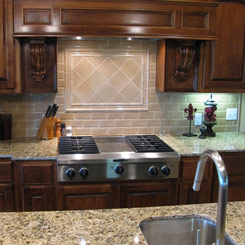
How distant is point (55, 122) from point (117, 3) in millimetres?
1278

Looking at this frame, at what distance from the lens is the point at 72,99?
355 cm

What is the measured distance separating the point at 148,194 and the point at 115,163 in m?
0.41

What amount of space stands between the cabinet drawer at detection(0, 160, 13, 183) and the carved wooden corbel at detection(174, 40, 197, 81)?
170cm

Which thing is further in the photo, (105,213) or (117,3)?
(117,3)

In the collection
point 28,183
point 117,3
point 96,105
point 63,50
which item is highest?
point 117,3

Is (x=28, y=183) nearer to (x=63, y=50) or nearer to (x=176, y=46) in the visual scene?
(x=63, y=50)

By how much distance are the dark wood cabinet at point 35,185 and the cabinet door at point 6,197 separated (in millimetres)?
58

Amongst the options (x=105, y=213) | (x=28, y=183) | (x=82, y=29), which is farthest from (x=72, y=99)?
(x=105, y=213)

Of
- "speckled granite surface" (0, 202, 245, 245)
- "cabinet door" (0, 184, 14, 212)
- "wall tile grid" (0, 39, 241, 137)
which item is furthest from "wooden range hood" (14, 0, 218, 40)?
"speckled granite surface" (0, 202, 245, 245)

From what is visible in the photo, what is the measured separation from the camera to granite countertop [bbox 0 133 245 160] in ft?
9.59

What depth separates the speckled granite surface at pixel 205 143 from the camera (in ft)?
10.3

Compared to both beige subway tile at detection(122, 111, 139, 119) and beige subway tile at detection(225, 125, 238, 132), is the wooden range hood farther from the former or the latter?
beige subway tile at detection(225, 125, 238, 132)

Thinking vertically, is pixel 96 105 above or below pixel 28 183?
above

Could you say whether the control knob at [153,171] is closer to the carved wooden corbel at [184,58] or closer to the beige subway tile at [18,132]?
the carved wooden corbel at [184,58]
